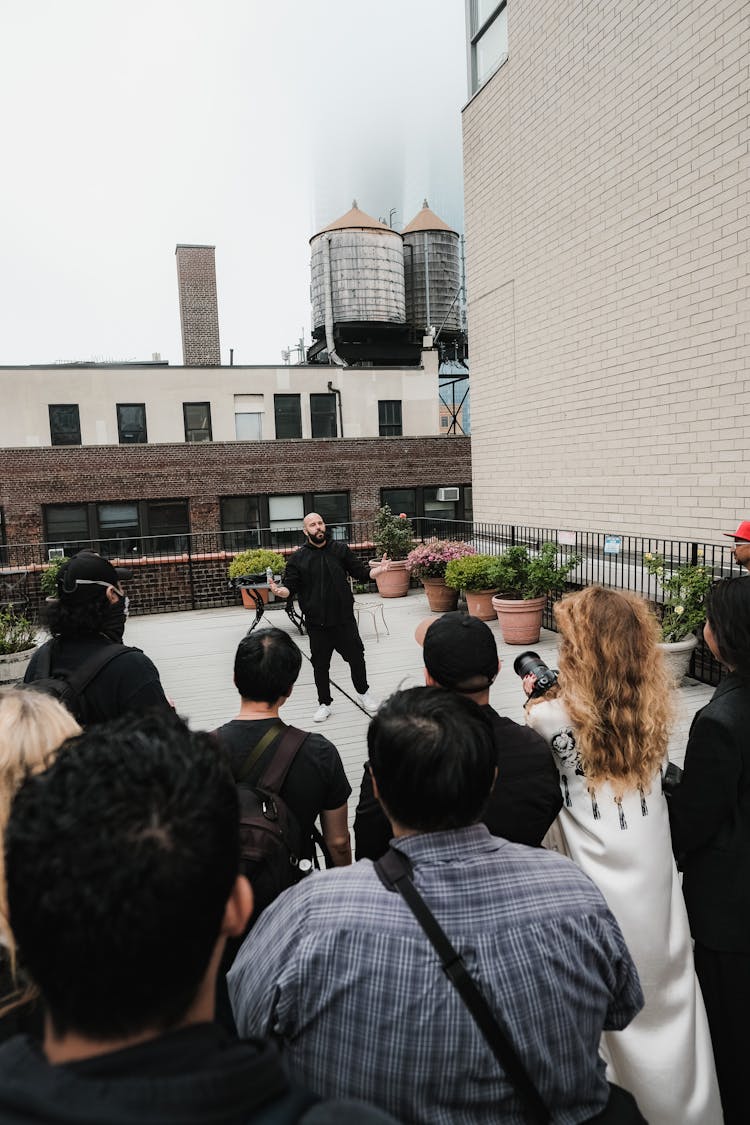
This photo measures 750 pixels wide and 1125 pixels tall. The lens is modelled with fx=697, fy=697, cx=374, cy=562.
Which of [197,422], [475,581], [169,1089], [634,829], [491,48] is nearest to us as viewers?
[169,1089]

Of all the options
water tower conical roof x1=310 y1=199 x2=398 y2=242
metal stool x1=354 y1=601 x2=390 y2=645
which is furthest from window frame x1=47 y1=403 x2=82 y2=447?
metal stool x1=354 y1=601 x2=390 y2=645

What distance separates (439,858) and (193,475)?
2201 centimetres

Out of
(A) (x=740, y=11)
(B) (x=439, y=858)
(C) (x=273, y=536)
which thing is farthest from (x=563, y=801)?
(C) (x=273, y=536)

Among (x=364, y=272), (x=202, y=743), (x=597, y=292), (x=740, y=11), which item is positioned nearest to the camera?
(x=202, y=743)

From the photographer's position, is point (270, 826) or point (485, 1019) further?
point (270, 826)

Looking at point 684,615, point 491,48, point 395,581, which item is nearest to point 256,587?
point 395,581

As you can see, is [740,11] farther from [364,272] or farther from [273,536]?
[364,272]

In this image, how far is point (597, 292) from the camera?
8930 millimetres

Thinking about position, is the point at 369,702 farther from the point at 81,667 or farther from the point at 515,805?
the point at 515,805

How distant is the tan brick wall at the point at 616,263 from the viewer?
22.9ft

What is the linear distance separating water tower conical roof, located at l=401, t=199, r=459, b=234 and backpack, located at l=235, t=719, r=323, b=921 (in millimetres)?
31832

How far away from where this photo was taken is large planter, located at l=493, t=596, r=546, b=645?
8500 millimetres

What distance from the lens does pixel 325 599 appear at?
6.01 meters

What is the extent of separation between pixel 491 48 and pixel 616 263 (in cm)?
522
